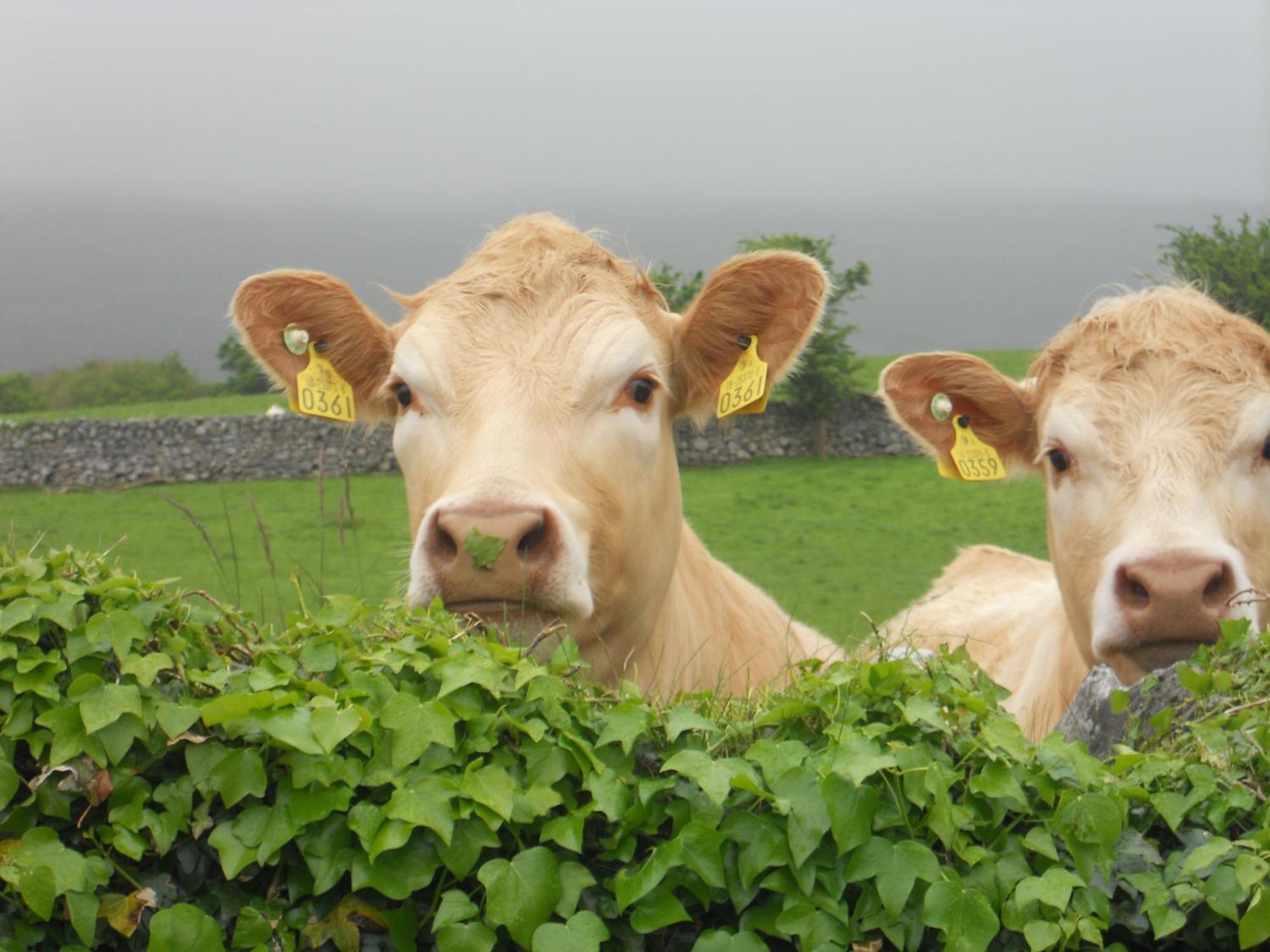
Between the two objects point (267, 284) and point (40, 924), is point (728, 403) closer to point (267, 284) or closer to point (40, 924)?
point (267, 284)

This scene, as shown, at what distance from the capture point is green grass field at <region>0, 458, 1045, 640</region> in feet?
59.2

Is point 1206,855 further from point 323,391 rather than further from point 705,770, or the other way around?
point 323,391

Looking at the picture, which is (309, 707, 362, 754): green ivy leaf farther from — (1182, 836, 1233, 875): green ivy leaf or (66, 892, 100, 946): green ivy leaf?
(1182, 836, 1233, 875): green ivy leaf

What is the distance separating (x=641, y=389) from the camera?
440 cm

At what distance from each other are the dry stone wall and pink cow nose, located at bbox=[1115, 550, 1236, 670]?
85.5 ft

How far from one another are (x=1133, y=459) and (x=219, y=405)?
128 ft

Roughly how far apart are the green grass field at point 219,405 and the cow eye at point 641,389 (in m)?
28.6

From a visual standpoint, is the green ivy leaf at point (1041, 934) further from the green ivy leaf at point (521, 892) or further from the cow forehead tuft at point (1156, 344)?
the cow forehead tuft at point (1156, 344)

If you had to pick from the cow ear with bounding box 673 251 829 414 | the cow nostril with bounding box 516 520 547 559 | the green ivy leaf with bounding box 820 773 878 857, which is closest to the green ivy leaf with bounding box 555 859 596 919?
the green ivy leaf with bounding box 820 773 878 857

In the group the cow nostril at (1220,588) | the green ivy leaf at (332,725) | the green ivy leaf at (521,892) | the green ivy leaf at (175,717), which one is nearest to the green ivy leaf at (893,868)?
the green ivy leaf at (521,892)

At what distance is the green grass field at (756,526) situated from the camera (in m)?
18.0

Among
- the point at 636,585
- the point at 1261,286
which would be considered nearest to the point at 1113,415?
the point at 636,585

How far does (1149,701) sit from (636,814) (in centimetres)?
134

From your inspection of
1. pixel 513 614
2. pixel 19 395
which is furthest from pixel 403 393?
pixel 19 395
